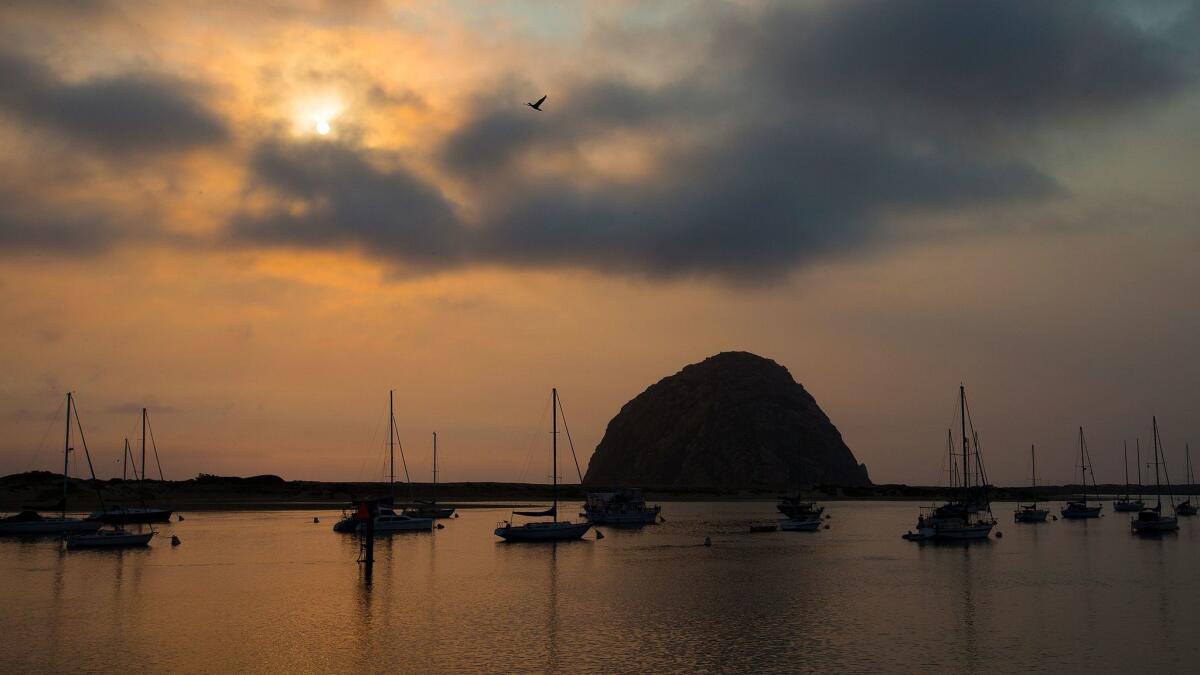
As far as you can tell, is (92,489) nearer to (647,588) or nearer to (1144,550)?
(647,588)

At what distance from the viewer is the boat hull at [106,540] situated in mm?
75500

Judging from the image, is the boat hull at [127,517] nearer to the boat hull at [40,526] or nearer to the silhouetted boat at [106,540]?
the boat hull at [40,526]

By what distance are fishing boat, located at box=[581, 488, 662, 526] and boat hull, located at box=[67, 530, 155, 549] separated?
160ft

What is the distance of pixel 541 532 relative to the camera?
86688 mm

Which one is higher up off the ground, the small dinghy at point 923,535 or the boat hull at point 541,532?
the boat hull at point 541,532

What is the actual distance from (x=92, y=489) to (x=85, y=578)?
10560cm

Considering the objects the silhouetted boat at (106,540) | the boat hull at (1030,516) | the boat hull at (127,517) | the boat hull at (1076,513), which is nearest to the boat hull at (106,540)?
the silhouetted boat at (106,540)

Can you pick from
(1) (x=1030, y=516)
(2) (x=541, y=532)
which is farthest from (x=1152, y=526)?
(2) (x=541, y=532)

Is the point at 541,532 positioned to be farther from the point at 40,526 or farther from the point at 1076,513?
the point at 1076,513

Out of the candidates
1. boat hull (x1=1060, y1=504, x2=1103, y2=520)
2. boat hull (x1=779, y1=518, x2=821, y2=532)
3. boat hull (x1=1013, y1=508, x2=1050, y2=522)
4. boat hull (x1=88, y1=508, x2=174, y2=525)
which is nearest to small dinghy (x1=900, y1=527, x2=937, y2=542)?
boat hull (x1=779, y1=518, x2=821, y2=532)

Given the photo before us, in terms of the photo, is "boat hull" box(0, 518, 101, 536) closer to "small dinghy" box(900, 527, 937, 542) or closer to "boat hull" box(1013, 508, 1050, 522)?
"small dinghy" box(900, 527, 937, 542)

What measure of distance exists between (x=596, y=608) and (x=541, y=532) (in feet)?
135

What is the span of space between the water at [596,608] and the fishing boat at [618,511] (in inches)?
1226

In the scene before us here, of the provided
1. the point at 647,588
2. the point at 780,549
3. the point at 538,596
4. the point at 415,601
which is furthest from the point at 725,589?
the point at 780,549
